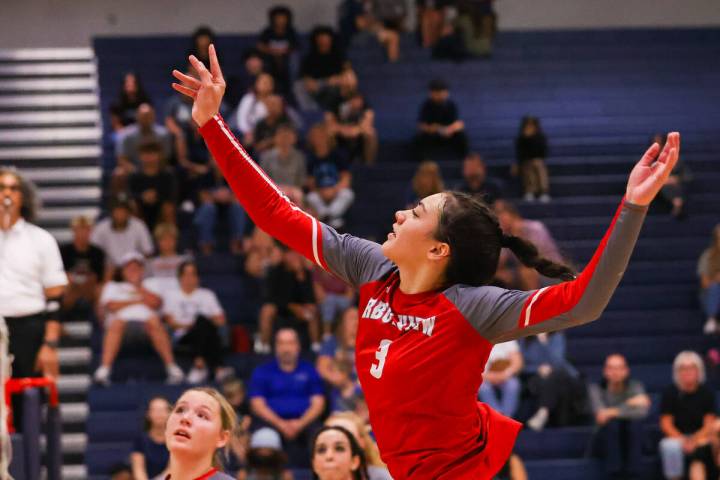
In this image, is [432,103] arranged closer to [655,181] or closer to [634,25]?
[634,25]

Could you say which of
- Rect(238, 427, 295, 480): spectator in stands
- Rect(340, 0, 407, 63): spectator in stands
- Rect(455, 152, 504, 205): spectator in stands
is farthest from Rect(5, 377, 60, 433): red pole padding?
Rect(340, 0, 407, 63): spectator in stands

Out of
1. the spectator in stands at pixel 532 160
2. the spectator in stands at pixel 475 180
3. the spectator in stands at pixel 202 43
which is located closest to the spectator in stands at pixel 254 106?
the spectator in stands at pixel 202 43

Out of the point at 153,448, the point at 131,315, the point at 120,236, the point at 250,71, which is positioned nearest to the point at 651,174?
the point at 153,448

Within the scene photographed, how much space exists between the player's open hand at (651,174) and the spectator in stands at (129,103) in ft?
30.8

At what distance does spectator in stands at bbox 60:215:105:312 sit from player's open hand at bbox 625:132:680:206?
304 inches

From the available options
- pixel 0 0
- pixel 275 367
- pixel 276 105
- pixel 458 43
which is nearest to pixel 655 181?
pixel 275 367

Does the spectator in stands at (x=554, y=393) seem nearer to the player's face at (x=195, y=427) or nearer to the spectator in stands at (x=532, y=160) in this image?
the spectator in stands at (x=532, y=160)

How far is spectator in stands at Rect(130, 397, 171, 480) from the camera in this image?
318 inches

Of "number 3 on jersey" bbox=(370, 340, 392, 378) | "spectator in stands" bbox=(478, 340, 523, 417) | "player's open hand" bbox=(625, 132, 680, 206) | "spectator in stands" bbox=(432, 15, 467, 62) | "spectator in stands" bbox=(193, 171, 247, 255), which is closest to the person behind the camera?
"player's open hand" bbox=(625, 132, 680, 206)

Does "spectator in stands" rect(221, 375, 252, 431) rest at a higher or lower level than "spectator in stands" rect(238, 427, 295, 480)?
higher

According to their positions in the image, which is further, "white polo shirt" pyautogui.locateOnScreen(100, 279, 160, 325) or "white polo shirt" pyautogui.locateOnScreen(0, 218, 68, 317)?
"white polo shirt" pyautogui.locateOnScreen(100, 279, 160, 325)

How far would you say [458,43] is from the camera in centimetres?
1413

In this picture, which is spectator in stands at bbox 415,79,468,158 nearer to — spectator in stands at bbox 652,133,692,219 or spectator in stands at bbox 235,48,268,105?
spectator in stands at bbox 235,48,268,105

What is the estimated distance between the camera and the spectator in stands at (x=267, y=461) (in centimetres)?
817
